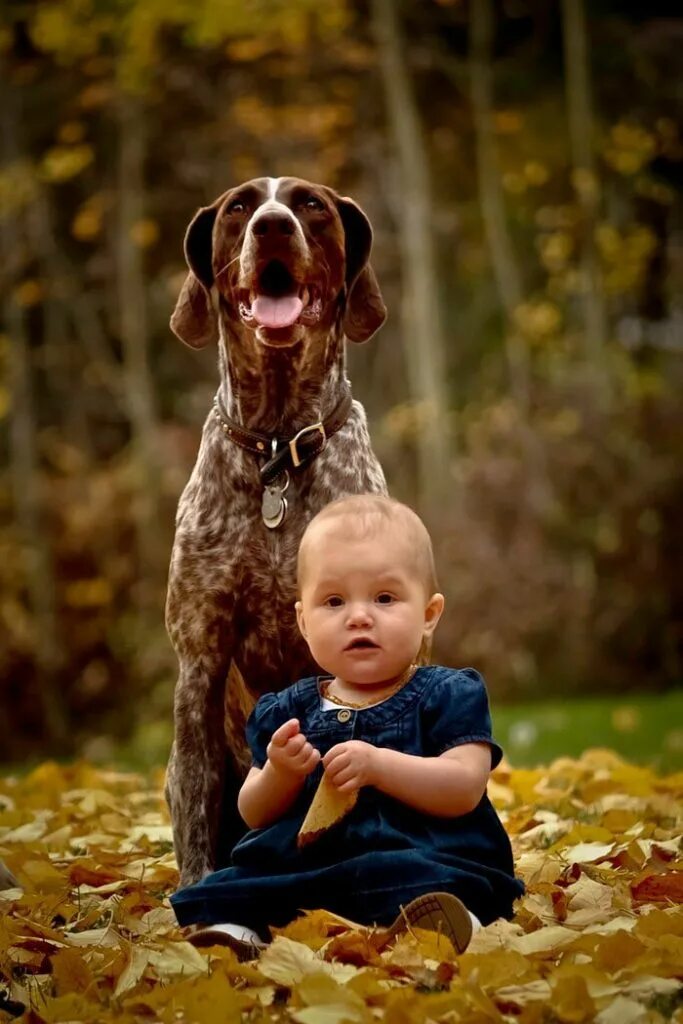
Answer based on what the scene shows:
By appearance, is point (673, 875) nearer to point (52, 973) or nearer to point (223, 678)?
point (223, 678)

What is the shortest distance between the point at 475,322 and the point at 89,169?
385 centimetres

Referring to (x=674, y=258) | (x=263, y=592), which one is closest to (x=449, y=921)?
(x=263, y=592)

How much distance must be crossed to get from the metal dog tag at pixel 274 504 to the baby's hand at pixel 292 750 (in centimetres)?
78

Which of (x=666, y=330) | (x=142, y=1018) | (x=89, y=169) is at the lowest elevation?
(x=142, y=1018)

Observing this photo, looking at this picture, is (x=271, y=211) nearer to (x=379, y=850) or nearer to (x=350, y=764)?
(x=350, y=764)

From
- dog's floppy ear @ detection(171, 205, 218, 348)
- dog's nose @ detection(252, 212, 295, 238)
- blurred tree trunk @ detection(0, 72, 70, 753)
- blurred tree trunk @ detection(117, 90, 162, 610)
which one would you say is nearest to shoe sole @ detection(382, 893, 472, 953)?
dog's nose @ detection(252, 212, 295, 238)

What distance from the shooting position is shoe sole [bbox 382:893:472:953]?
2918 mm

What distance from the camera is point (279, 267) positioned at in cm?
369

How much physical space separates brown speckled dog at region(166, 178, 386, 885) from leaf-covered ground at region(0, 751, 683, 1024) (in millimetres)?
388

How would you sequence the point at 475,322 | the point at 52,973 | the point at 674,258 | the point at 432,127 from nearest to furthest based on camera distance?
1. the point at 52,973
2. the point at 674,258
3. the point at 432,127
4. the point at 475,322

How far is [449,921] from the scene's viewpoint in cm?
292

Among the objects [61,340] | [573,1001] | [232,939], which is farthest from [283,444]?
[61,340]

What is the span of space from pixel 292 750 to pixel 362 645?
0.28 meters

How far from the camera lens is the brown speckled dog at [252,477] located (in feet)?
12.1
